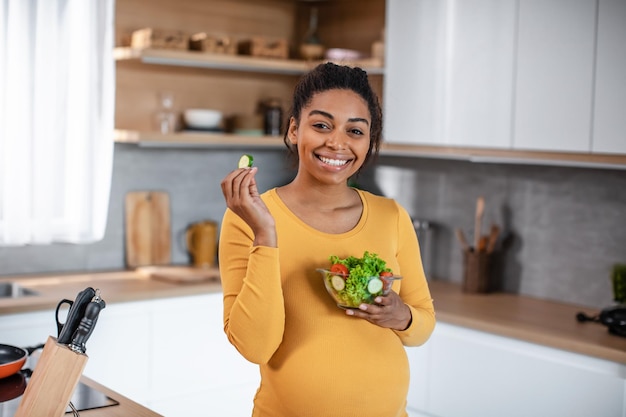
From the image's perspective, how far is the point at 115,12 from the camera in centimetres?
401

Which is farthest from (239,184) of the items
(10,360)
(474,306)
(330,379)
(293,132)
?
(474,306)

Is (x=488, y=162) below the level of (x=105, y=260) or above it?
above

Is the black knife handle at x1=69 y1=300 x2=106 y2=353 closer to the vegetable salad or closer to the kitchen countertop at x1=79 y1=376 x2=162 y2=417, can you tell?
the kitchen countertop at x1=79 y1=376 x2=162 y2=417

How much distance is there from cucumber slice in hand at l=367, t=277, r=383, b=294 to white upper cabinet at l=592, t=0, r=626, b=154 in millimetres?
1687

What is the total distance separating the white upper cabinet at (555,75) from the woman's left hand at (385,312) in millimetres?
1660

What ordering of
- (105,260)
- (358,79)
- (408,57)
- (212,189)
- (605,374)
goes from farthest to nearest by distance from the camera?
1. (212,189)
2. (105,260)
3. (408,57)
4. (605,374)
5. (358,79)

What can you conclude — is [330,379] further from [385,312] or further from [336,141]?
[336,141]

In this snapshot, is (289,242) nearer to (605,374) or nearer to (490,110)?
(605,374)

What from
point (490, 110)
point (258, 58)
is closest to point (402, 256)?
point (490, 110)

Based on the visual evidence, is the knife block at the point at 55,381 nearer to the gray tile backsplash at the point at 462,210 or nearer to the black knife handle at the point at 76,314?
the black knife handle at the point at 76,314

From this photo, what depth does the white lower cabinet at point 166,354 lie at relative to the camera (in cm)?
337

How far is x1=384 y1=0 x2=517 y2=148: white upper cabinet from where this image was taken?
3484 mm

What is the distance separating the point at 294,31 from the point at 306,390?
10.4 feet

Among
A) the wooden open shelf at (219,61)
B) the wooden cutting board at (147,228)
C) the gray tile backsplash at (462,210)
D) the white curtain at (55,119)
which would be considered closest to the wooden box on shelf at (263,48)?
the wooden open shelf at (219,61)
